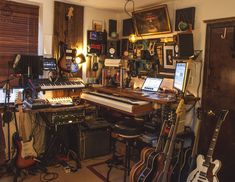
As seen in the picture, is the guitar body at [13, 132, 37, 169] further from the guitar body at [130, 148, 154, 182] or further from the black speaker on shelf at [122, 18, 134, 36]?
the black speaker on shelf at [122, 18, 134, 36]

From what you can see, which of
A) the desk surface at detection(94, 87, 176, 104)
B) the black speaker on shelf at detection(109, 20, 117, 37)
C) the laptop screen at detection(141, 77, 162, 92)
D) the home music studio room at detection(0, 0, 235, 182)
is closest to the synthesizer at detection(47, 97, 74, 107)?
the home music studio room at detection(0, 0, 235, 182)

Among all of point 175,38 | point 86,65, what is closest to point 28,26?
point 86,65

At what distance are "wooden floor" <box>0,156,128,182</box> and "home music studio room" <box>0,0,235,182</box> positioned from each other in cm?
1

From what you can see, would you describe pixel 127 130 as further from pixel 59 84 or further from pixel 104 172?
pixel 59 84

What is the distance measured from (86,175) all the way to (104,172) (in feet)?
0.79

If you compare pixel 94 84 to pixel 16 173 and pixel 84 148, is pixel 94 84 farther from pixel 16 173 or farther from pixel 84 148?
pixel 16 173

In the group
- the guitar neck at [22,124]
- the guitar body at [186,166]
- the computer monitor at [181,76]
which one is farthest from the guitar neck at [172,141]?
the guitar neck at [22,124]

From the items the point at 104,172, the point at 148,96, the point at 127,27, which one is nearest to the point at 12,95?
Answer: the point at 104,172

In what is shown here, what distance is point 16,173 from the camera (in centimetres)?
291

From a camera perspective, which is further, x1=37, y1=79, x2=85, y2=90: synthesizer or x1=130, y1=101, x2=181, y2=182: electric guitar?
x1=37, y1=79, x2=85, y2=90: synthesizer

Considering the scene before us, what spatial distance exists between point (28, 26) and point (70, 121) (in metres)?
1.45

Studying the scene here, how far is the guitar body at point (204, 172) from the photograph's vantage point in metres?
2.34

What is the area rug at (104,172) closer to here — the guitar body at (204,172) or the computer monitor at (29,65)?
the guitar body at (204,172)

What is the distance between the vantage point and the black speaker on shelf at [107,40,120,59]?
4.17 metres
